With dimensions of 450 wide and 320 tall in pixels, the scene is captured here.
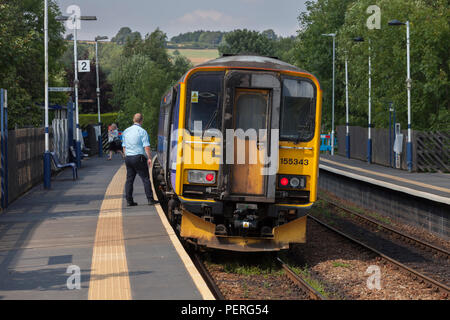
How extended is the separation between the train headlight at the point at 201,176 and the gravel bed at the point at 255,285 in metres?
1.39

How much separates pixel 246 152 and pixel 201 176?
0.78m

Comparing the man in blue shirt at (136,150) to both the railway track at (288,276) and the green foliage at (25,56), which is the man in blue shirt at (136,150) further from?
the green foliage at (25,56)

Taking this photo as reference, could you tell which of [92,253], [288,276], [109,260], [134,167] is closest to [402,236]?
[288,276]

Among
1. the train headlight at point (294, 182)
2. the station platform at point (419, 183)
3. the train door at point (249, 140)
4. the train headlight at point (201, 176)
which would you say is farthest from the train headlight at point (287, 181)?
the station platform at point (419, 183)

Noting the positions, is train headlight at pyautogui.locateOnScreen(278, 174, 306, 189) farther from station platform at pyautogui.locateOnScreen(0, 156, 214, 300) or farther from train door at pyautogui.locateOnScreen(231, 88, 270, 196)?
station platform at pyautogui.locateOnScreen(0, 156, 214, 300)

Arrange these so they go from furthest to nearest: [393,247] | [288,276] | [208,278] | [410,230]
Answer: [410,230], [393,247], [288,276], [208,278]

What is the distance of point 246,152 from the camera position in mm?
11055

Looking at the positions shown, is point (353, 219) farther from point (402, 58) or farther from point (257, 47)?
point (257, 47)

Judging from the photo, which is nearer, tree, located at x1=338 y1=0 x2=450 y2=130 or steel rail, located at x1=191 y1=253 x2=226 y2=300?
steel rail, located at x1=191 y1=253 x2=226 y2=300

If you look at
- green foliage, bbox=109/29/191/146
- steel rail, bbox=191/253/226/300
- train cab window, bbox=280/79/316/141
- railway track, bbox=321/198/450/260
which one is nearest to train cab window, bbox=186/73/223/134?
train cab window, bbox=280/79/316/141

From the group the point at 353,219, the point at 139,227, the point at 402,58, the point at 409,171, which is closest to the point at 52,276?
the point at 139,227

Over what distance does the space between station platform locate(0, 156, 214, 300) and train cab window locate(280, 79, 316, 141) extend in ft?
8.06

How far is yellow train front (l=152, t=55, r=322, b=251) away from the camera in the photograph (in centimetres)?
1104

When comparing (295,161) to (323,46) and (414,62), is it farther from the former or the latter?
(323,46)
